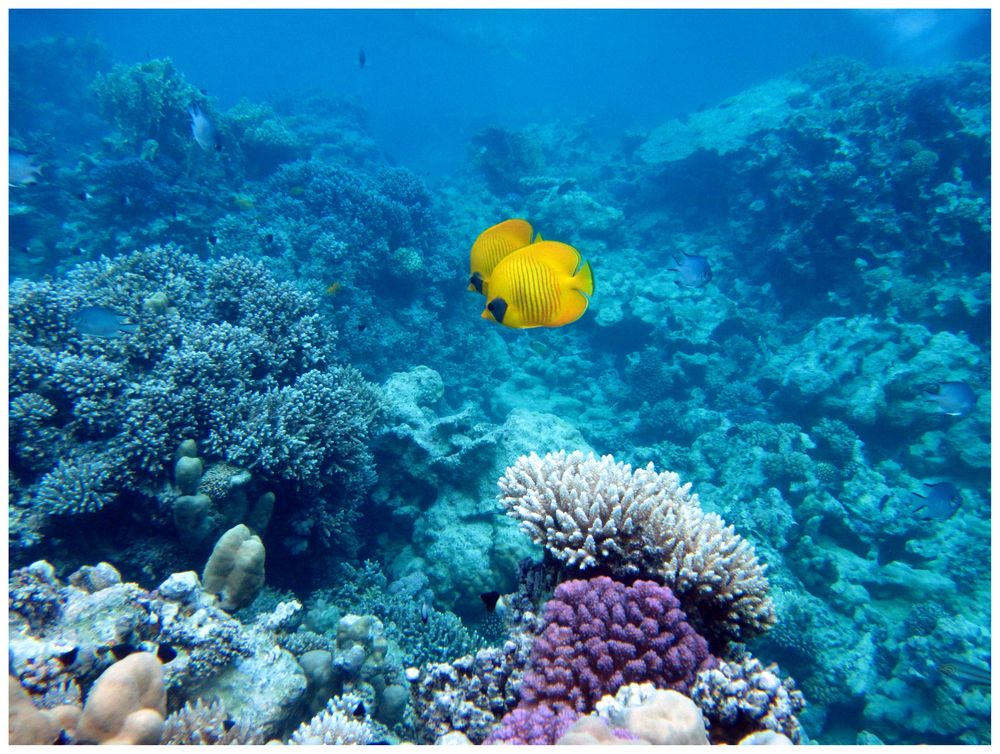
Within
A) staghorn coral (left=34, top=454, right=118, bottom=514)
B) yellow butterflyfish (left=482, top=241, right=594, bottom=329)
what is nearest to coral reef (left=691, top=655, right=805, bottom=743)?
yellow butterflyfish (left=482, top=241, right=594, bottom=329)

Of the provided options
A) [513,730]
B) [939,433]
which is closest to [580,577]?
[513,730]

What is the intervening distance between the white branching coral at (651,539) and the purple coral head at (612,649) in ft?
0.77

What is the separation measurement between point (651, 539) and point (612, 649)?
0.67 m

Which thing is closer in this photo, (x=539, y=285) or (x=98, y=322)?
(x=539, y=285)

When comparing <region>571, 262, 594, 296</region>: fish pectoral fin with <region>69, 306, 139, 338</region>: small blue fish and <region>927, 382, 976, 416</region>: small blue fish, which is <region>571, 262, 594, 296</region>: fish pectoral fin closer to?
<region>69, 306, 139, 338</region>: small blue fish

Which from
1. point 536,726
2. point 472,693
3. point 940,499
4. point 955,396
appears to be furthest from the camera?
point 955,396

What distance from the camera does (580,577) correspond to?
2.79m

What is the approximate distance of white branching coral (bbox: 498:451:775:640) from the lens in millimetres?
2564

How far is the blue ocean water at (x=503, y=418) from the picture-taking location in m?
2.74

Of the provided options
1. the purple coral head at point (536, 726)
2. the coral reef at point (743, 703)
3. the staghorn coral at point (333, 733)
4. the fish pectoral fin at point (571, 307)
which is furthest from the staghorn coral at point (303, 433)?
the coral reef at point (743, 703)

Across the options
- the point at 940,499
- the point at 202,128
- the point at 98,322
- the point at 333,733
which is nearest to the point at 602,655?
the point at 333,733

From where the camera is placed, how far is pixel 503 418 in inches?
416

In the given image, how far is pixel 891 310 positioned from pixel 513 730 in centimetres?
1197

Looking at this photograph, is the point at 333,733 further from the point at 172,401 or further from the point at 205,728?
the point at 172,401
